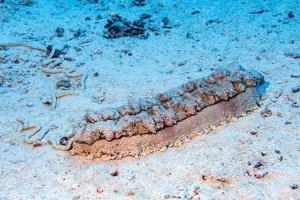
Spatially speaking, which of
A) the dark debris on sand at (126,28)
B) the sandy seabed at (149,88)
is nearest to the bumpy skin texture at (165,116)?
the sandy seabed at (149,88)

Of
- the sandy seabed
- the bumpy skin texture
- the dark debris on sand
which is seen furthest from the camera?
the dark debris on sand

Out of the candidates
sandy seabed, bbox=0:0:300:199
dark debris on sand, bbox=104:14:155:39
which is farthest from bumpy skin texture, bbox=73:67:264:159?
dark debris on sand, bbox=104:14:155:39

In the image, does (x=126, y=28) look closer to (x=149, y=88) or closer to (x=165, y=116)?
(x=149, y=88)

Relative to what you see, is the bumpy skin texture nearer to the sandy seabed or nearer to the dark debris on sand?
the sandy seabed

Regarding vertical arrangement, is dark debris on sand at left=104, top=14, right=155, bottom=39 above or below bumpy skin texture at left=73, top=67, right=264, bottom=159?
below

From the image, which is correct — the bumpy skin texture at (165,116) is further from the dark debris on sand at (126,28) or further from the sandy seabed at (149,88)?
the dark debris on sand at (126,28)
